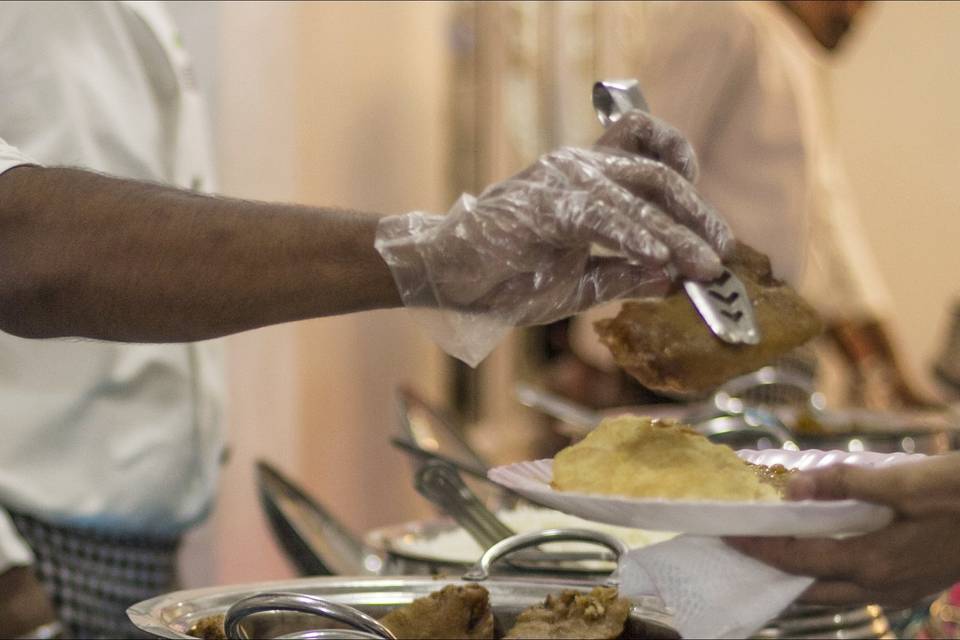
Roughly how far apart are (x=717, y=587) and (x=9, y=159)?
621 mm

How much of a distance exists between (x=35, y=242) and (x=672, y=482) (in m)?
0.52

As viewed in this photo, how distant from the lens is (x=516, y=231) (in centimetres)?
91

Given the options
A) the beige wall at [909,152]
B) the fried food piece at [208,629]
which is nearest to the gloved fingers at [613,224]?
the fried food piece at [208,629]

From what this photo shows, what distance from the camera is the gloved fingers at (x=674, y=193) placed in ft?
2.91

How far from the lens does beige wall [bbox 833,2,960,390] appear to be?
4809 millimetres

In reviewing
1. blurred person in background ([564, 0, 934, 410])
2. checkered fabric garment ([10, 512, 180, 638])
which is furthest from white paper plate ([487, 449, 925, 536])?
blurred person in background ([564, 0, 934, 410])

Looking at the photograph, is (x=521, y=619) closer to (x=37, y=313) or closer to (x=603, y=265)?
(x=603, y=265)

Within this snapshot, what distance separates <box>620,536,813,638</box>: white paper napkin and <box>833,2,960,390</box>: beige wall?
14.3ft

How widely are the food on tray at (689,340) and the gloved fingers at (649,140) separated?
85mm

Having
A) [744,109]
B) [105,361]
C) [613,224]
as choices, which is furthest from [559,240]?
[744,109]

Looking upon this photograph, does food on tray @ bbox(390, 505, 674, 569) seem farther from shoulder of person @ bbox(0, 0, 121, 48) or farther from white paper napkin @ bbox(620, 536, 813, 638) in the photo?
shoulder of person @ bbox(0, 0, 121, 48)

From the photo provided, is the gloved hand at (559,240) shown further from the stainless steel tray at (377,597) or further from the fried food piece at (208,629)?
the fried food piece at (208,629)

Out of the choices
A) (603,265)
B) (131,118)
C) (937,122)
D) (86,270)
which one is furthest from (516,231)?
(937,122)

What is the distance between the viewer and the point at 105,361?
1432 millimetres
